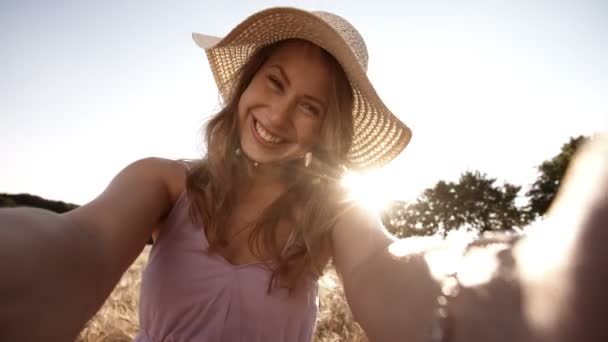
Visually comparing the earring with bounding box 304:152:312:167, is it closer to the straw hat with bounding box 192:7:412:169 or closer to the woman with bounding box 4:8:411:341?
the woman with bounding box 4:8:411:341

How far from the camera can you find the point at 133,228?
4.36ft

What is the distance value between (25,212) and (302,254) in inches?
46.5

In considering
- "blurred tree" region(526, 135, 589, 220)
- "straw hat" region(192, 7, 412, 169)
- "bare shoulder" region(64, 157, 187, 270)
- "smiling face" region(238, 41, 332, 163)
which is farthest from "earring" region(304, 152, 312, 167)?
"blurred tree" region(526, 135, 589, 220)

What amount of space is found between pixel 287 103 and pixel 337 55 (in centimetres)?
36

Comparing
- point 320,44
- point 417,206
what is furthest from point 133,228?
point 417,206

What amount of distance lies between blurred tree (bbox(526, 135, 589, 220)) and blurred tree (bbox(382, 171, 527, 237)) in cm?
240

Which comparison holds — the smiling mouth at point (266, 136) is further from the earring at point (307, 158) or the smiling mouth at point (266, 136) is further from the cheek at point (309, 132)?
the earring at point (307, 158)

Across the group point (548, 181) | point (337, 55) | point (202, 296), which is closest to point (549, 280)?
point (202, 296)

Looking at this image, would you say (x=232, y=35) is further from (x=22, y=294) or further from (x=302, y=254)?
(x=22, y=294)

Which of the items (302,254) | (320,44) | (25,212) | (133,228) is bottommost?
(302,254)

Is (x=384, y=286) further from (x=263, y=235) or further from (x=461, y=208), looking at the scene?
(x=461, y=208)

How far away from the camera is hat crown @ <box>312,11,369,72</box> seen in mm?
1993

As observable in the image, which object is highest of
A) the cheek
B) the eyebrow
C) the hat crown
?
the hat crown

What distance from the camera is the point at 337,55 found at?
188 centimetres
